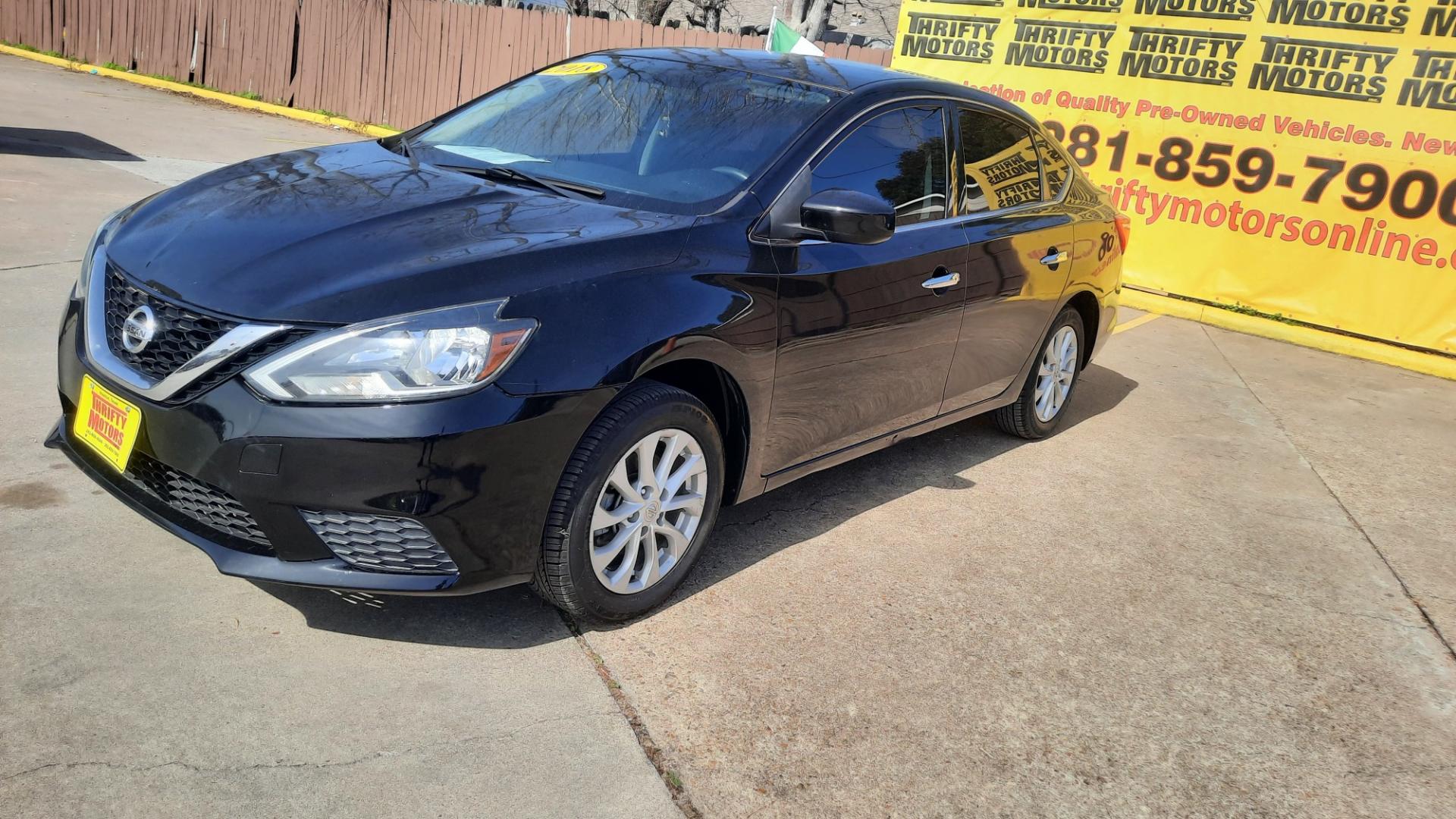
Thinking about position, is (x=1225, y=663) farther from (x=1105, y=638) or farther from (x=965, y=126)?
(x=965, y=126)

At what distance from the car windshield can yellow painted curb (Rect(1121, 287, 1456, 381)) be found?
6.46 m

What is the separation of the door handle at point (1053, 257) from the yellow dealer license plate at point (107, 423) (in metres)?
3.79

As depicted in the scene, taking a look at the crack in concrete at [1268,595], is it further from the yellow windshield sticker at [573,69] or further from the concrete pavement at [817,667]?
the yellow windshield sticker at [573,69]

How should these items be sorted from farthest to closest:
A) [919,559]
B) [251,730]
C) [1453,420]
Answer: [1453,420]
[919,559]
[251,730]

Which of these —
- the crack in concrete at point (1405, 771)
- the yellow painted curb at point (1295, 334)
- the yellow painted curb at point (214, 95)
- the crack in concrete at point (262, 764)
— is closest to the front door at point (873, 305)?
the crack in concrete at point (262, 764)

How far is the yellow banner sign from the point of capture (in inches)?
355

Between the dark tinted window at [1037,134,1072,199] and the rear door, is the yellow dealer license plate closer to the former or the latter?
the rear door

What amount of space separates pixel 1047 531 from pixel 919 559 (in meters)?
0.73

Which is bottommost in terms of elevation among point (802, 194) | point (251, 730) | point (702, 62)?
point (251, 730)

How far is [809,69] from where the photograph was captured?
4762 millimetres

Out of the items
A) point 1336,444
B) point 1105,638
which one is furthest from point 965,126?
point 1336,444

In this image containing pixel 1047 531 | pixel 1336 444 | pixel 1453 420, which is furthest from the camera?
pixel 1453 420

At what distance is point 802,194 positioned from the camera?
4.00m

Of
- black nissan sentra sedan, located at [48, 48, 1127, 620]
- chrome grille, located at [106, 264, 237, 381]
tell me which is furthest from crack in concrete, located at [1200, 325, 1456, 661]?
chrome grille, located at [106, 264, 237, 381]
